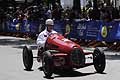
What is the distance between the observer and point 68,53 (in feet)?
36.9

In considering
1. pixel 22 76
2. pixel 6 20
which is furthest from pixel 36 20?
pixel 22 76

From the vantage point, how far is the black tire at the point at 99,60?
37.6 ft

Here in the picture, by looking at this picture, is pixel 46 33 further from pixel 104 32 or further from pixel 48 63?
pixel 104 32

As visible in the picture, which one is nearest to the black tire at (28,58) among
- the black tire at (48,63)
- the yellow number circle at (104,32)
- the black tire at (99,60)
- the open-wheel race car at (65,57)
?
the open-wheel race car at (65,57)

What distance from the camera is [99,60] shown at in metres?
11.5

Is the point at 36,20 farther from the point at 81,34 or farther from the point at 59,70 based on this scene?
the point at 59,70

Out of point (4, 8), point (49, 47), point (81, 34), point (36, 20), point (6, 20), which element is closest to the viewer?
point (49, 47)

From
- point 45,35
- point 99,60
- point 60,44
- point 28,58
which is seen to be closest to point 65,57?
point 60,44

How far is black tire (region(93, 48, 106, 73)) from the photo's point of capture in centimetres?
1147

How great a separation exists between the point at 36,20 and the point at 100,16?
6.51 meters

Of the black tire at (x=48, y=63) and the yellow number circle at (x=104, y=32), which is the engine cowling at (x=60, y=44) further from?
the yellow number circle at (x=104, y=32)

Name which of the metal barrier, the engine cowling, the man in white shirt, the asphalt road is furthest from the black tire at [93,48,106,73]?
the metal barrier

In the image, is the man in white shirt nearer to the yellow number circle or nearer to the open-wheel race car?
the open-wheel race car

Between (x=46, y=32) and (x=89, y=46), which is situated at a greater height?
(x=46, y=32)
